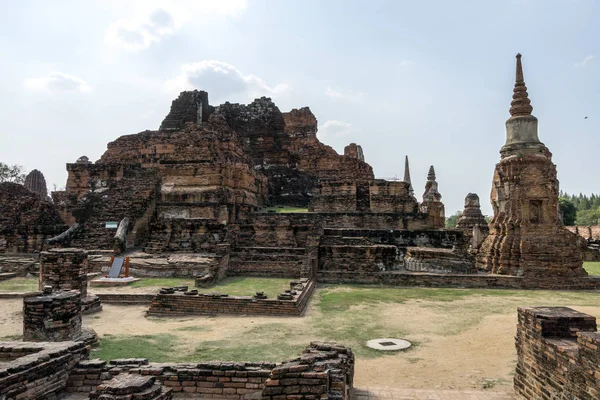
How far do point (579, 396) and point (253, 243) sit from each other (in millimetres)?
13806

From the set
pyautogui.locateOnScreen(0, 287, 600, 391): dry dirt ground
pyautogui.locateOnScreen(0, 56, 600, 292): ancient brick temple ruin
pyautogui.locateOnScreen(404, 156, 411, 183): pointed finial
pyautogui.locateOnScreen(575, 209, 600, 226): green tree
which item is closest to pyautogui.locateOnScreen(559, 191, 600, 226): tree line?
pyautogui.locateOnScreen(575, 209, 600, 226): green tree

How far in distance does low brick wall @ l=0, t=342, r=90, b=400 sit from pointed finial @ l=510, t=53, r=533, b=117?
49.3 ft

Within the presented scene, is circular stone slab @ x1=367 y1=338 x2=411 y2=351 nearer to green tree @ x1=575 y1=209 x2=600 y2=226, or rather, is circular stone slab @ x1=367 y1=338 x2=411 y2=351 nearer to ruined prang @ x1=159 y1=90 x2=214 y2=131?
ruined prang @ x1=159 y1=90 x2=214 y2=131

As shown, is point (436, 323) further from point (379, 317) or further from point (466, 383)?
point (466, 383)

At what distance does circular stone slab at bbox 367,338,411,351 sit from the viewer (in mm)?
6742

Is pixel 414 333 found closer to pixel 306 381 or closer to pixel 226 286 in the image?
pixel 306 381

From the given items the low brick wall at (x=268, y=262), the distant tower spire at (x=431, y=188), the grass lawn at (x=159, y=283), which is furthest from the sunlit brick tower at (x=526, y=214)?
the distant tower spire at (x=431, y=188)

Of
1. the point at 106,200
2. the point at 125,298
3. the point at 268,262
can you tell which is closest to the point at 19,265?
the point at 106,200

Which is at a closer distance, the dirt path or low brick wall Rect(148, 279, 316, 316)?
the dirt path

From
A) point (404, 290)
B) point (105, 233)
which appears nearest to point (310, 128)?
point (105, 233)

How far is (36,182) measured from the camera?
1451 inches

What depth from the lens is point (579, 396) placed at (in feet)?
13.0

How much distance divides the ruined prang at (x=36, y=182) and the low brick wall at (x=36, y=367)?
36.3 metres

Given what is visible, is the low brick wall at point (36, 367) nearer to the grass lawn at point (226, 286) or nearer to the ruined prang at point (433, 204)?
the grass lawn at point (226, 286)
